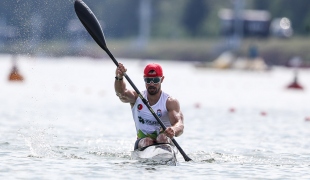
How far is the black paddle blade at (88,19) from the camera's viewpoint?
68.6 ft

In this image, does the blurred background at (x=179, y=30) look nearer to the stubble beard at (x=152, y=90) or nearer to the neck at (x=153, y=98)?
the neck at (x=153, y=98)

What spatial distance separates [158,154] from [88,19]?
3.69 metres

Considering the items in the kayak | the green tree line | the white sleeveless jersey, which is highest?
the green tree line

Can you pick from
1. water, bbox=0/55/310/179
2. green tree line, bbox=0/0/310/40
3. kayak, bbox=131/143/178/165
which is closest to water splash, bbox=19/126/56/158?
water, bbox=0/55/310/179

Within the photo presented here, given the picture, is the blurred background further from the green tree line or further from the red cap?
the red cap

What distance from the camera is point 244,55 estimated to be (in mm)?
122438

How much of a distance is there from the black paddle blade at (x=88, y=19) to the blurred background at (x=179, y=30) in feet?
248

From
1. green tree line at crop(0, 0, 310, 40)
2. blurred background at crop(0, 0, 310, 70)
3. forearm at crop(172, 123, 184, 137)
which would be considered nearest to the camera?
forearm at crop(172, 123, 184, 137)

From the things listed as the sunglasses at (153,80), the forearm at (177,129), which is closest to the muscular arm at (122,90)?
the sunglasses at (153,80)

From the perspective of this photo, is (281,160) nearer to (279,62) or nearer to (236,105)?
(236,105)

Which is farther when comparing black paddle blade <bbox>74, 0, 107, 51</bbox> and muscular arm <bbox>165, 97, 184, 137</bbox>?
black paddle blade <bbox>74, 0, 107, 51</bbox>

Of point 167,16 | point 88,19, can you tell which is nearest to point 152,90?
point 88,19

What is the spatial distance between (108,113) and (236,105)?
8.01 m

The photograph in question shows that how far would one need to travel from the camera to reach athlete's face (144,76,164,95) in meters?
19.2
